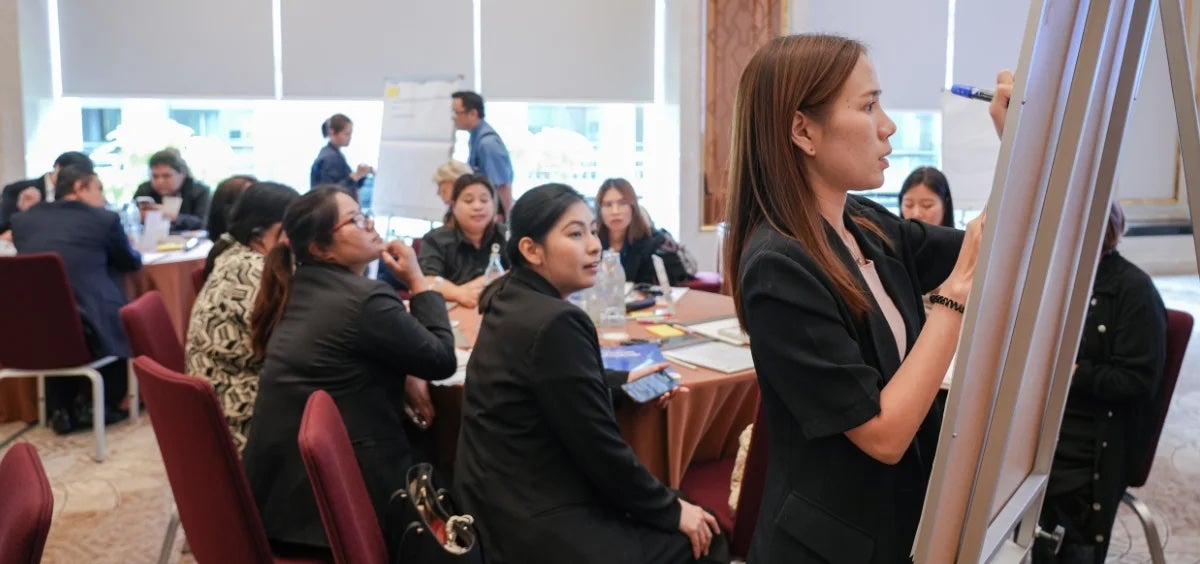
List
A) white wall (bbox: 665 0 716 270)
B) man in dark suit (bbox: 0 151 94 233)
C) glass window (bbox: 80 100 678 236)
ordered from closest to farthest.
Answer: man in dark suit (bbox: 0 151 94 233) < glass window (bbox: 80 100 678 236) < white wall (bbox: 665 0 716 270)

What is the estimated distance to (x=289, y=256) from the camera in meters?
2.70

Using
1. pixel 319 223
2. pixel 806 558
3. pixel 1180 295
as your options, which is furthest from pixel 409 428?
pixel 1180 295

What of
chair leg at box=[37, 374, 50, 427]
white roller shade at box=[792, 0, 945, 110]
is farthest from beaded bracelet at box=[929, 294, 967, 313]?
white roller shade at box=[792, 0, 945, 110]

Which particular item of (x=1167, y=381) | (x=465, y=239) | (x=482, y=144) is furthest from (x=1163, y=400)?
(x=482, y=144)

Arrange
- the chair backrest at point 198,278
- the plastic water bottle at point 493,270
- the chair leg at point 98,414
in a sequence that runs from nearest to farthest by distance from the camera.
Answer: the chair backrest at point 198,278
the plastic water bottle at point 493,270
the chair leg at point 98,414

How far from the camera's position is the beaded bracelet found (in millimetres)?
1085

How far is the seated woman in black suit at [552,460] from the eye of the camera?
6.91 feet

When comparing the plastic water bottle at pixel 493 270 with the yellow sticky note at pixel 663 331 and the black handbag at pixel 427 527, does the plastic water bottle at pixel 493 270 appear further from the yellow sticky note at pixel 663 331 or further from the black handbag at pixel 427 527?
Result: the black handbag at pixel 427 527

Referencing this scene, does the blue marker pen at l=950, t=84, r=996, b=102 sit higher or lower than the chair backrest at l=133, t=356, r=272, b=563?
higher

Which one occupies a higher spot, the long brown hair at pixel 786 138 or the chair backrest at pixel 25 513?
the long brown hair at pixel 786 138

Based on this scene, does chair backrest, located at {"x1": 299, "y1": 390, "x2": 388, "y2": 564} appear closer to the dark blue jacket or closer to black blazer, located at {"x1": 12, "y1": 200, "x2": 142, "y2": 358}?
black blazer, located at {"x1": 12, "y1": 200, "x2": 142, "y2": 358}

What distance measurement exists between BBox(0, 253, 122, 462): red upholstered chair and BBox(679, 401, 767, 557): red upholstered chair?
2.87 meters

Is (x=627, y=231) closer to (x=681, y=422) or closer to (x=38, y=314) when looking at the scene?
(x=681, y=422)

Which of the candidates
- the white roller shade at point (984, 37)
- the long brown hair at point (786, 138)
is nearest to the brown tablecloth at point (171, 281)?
the long brown hair at point (786, 138)
